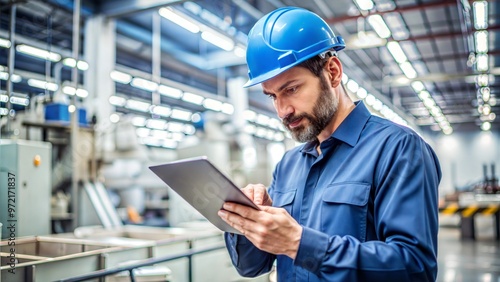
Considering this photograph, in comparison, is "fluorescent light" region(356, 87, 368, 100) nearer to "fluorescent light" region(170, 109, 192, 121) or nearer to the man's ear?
"fluorescent light" region(170, 109, 192, 121)

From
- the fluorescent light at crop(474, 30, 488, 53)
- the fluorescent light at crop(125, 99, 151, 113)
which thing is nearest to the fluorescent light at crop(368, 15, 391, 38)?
the fluorescent light at crop(474, 30, 488, 53)

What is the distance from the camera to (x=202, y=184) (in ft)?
3.71

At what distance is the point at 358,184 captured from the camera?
45.9 inches

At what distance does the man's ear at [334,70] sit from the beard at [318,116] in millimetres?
37

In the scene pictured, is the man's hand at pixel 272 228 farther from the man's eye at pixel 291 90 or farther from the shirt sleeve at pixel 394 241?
the man's eye at pixel 291 90

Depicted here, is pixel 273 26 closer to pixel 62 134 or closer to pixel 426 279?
pixel 426 279

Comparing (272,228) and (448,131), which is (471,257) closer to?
(272,228)

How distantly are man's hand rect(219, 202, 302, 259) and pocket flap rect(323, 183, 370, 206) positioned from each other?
170 millimetres

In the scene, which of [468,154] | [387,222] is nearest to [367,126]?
[387,222]

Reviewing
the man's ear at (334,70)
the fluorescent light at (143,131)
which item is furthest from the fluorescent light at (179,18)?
the fluorescent light at (143,131)

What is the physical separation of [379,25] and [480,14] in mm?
1462

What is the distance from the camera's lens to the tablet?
1047 millimetres

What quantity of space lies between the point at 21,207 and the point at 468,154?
21.4 m

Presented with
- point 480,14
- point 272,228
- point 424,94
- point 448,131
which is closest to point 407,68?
point 424,94
